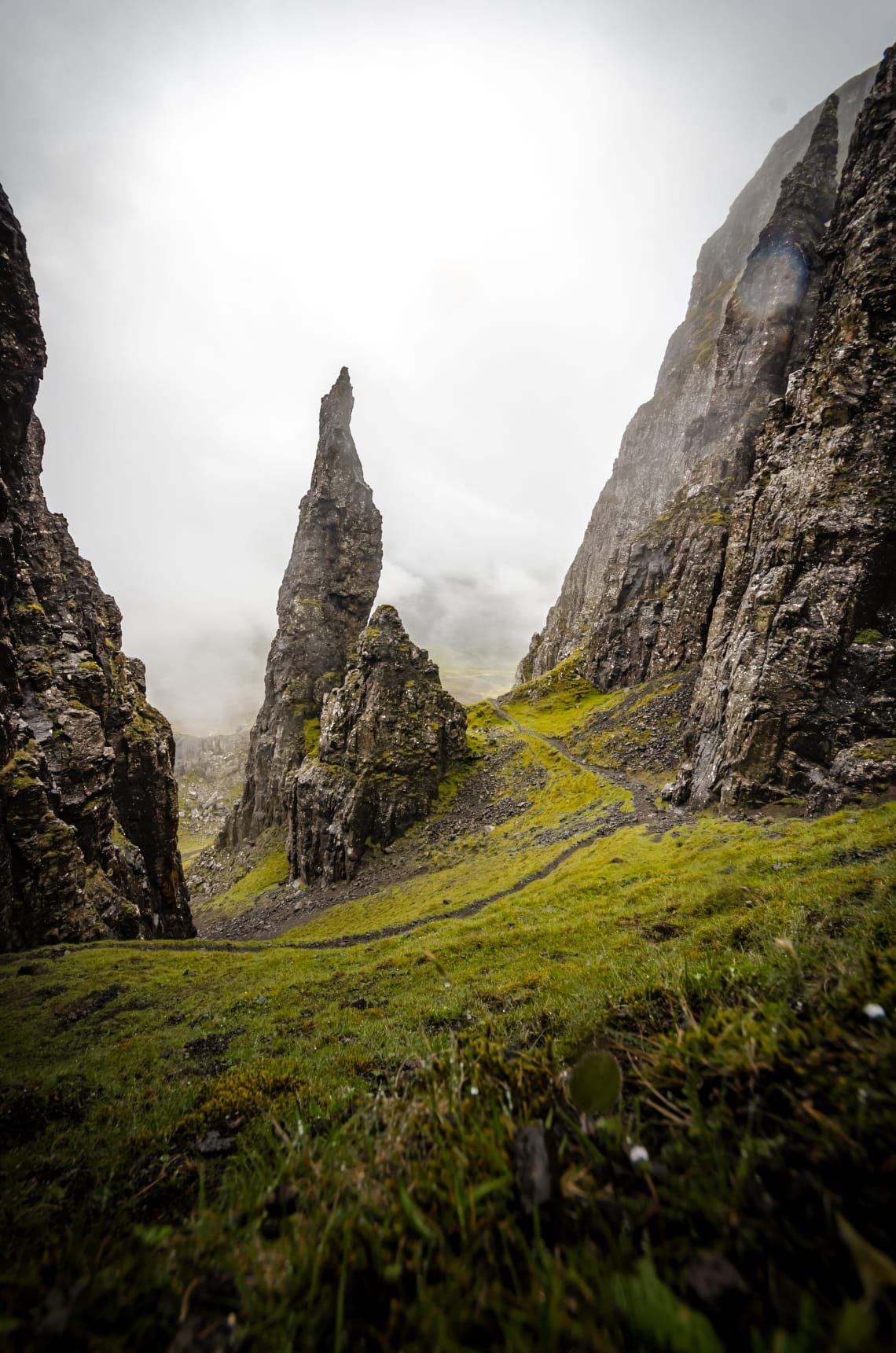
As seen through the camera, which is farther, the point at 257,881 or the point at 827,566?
the point at 257,881

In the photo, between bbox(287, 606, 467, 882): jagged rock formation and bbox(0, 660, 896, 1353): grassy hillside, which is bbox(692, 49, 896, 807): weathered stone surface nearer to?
bbox(0, 660, 896, 1353): grassy hillside

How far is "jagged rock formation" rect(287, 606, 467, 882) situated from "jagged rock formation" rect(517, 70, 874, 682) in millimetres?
69645

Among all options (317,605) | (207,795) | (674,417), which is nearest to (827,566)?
(317,605)

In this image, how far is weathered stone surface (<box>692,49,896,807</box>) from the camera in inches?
1133

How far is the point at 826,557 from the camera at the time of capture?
3159 centimetres

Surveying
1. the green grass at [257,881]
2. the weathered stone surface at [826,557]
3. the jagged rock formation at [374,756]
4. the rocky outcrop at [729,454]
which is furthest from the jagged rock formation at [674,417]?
the green grass at [257,881]

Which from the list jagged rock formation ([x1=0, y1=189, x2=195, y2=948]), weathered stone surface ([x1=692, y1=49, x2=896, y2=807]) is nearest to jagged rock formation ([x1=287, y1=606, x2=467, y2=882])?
jagged rock formation ([x1=0, y1=189, x2=195, y2=948])

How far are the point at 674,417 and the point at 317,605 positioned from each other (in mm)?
126900

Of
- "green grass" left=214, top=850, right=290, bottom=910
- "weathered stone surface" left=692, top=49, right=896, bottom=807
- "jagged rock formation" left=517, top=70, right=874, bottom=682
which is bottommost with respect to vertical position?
"green grass" left=214, top=850, right=290, bottom=910

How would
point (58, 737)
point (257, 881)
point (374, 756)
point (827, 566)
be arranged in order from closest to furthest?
point (827, 566)
point (58, 737)
point (374, 756)
point (257, 881)

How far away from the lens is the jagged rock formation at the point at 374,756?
51.5 meters

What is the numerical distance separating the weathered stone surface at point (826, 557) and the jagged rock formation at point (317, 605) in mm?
61268

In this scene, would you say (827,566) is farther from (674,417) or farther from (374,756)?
(674,417)

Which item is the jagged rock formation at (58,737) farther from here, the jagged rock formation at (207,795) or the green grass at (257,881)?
the jagged rock formation at (207,795)
